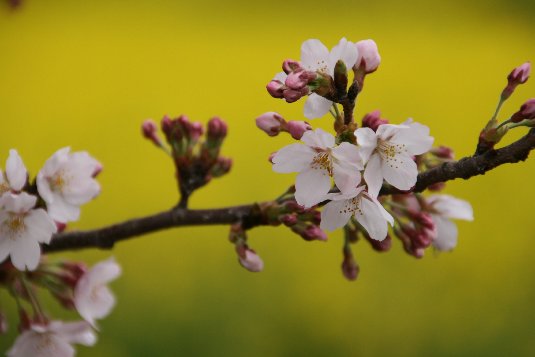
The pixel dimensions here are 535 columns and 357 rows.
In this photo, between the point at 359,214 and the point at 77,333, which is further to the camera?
the point at 77,333

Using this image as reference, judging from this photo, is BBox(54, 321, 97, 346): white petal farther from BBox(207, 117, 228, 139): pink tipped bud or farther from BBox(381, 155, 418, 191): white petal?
BBox(381, 155, 418, 191): white petal

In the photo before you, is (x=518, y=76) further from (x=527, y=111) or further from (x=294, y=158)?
(x=294, y=158)

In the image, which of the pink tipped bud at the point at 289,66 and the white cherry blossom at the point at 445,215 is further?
the white cherry blossom at the point at 445,215

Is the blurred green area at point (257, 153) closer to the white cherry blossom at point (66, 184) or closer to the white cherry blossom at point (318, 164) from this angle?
the white cherry blossom at point (66, 184)

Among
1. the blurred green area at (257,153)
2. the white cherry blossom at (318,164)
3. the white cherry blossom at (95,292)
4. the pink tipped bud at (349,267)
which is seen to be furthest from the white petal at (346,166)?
the blurred green area at (257,153)


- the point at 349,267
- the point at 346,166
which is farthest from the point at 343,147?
the point at 349,267

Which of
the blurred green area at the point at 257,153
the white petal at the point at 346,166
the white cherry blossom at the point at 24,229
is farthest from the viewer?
the blurred green area at the point at 257,153

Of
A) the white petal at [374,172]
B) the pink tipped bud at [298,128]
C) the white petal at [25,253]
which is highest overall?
the pink tipped bud at [298,128]
